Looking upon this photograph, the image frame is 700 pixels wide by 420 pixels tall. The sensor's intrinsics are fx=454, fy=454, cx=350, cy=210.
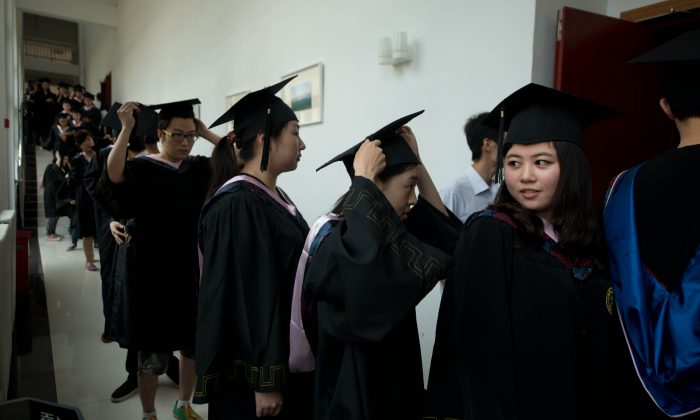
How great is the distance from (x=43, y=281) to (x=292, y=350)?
17.1 feet

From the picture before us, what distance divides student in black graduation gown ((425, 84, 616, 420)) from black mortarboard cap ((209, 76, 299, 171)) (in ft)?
2.89

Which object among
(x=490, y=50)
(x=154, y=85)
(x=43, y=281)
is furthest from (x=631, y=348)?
(x=154, y=85)

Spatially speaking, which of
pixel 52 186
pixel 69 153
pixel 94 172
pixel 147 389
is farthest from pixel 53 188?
pixel 147 389

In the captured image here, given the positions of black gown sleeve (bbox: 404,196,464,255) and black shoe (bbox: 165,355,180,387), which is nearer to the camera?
black gown sleeve (bbox: 404,196,464,255)

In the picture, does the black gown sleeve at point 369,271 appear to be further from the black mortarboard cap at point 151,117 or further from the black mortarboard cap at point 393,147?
the black mortarboard cap at point 151,117

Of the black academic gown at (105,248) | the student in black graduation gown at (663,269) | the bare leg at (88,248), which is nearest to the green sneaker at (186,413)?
the black academic gown at (105,248)

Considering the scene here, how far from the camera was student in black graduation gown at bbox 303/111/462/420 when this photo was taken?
1.02m

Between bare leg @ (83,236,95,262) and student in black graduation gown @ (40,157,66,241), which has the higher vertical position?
student in black graduation gown @ (40,157,66,241)

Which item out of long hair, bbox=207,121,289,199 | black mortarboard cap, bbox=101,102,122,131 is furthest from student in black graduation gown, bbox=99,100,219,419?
long hair, bbox=207,121,289,199

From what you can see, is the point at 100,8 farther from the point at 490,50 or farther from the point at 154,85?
the point at 490,50

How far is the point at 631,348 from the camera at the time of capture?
1.10 m

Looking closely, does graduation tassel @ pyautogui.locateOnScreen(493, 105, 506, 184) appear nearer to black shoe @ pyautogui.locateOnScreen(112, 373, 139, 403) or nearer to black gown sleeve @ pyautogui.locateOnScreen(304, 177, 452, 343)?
black gown sleeve @ pyautogui.locateOnScreen(304, 177, 452, 343)

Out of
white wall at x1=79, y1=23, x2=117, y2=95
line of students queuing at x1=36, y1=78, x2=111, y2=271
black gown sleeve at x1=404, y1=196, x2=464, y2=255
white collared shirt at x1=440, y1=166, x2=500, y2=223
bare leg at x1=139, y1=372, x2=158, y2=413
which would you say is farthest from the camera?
white wall at x1=79, y1=23, x2=117, y2=95

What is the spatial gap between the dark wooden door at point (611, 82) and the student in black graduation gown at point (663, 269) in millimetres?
1149
